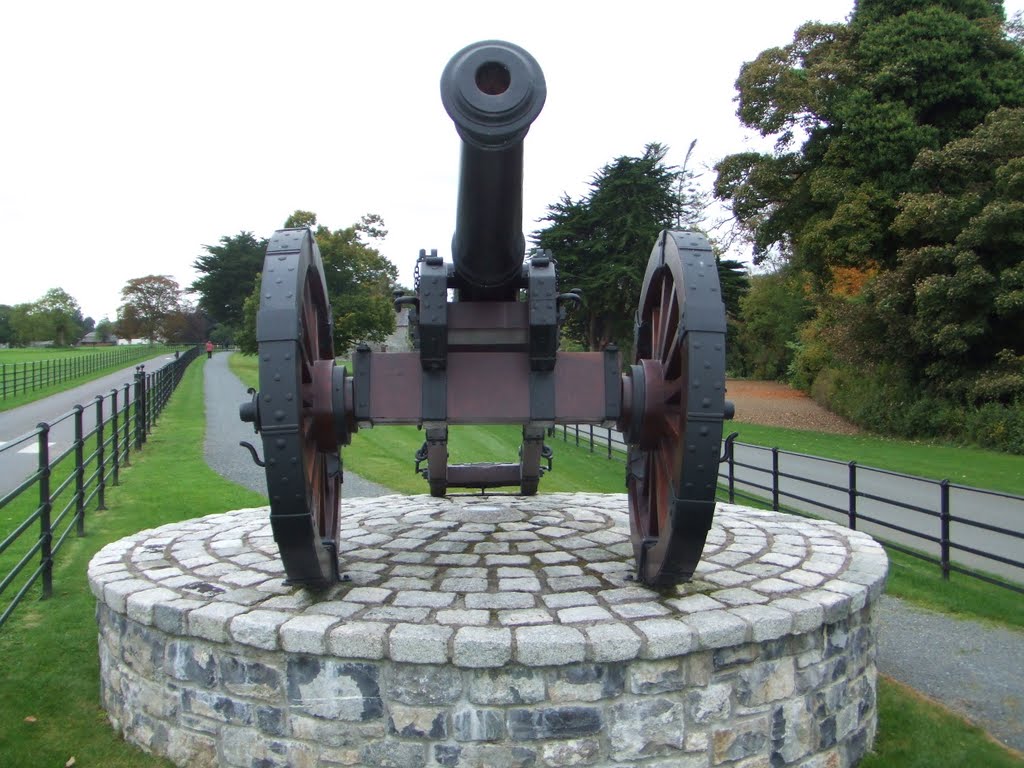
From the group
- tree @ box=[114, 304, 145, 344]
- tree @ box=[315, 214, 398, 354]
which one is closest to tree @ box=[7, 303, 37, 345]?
tree @ box=[114, 304, 145, 344]

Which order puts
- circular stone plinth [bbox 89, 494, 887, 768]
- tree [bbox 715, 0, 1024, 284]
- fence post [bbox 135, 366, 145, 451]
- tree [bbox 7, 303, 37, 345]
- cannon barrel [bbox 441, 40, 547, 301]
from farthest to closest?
tree [bbox 7, 303, 37, 345], tree [bbox 715, 0, 1024, 284], fence post [bbox 135, 366, 145, 451], circular stone plinth [bbox 89, 494, 887, 768], cannon barrel [bbox 441, 40, 547, 301]

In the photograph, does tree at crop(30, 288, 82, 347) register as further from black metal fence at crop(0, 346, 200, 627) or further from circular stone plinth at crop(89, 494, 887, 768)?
circular stone plinth at crop(89, 494, 887, 768)

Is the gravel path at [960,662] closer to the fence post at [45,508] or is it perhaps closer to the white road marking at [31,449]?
the fence post at [45,508]

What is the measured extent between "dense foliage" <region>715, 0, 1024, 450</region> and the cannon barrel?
45.5ft

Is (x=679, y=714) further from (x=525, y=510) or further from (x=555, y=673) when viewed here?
(x=525, y=510)

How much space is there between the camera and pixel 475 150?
132 inches

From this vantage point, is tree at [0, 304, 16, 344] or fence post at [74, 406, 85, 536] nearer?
fence post at [74, 406, 85, 536]

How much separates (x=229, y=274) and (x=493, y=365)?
5169 cm

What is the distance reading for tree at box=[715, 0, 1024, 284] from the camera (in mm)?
17016

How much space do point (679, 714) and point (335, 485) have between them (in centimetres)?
235

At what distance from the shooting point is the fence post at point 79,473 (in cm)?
641

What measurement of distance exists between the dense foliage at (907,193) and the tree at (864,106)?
34 millimetres

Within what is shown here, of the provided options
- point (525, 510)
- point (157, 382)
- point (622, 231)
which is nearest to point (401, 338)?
point (622, 231)

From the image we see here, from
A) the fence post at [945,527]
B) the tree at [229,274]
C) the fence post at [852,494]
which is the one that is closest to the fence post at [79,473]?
the fence post at [852,494]
